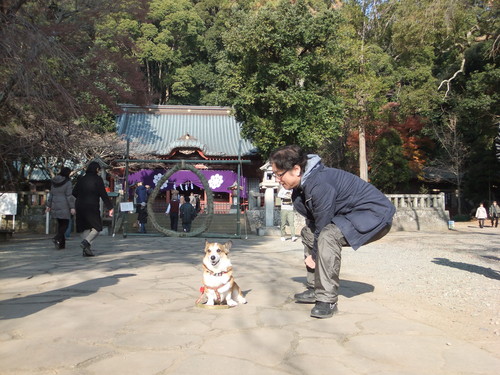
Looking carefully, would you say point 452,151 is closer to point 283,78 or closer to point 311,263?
point 283,78

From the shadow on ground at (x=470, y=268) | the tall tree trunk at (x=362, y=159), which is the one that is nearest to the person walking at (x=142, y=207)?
the shadow on ground at (x=470, y=268)

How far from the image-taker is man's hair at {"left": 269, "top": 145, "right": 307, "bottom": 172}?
368cm

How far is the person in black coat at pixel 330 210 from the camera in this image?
3.56 meters

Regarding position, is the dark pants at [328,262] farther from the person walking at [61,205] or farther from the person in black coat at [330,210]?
the person walking at [61,205]

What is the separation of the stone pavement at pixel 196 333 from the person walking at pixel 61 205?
2.99m

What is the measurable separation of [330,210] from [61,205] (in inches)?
256

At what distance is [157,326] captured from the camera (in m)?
3.23

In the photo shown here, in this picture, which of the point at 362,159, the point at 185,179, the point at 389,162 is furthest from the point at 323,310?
the point at 389,162

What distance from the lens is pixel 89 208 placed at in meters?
7.41

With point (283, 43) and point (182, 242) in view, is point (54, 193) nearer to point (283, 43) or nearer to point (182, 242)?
point (182, 242)

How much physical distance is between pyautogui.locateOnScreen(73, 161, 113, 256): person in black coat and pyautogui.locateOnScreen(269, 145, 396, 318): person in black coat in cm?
465

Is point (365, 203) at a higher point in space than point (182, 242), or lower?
higher

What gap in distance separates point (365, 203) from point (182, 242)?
24.2 feet

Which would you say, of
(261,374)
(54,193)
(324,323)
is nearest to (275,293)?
(324,323)
